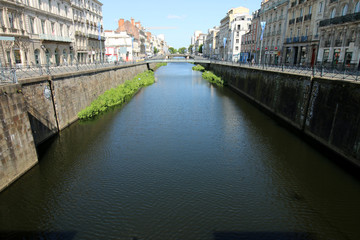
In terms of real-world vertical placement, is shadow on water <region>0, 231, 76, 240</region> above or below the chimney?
below

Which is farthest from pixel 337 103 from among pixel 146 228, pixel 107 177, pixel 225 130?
pixel 107 177

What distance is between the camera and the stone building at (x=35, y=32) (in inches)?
1043

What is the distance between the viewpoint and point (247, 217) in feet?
31.9

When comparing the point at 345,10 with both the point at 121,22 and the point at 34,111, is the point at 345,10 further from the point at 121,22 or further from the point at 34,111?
the point at 121,22

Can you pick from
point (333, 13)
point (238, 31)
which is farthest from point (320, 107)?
point (238, 31)

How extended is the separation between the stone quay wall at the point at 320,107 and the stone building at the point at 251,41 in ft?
113

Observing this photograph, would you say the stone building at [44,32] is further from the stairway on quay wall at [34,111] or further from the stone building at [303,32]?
the stone building at [303,32]

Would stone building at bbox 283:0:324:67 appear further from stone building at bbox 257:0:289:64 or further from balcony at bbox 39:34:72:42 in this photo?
balcony at bbox 39:34:72:42

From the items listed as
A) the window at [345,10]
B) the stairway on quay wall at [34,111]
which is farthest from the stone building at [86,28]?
the window at [345,10]

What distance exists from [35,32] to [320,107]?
3578 cm

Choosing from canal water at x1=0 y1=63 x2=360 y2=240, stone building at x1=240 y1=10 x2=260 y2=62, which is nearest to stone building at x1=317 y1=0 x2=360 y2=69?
canal water at x1=0 y1=63 x2=360 y2=240

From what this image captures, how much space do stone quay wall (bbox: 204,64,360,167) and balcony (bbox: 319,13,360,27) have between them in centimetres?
1025

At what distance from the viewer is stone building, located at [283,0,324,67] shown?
1347 inches

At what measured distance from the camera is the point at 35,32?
31641 mm
